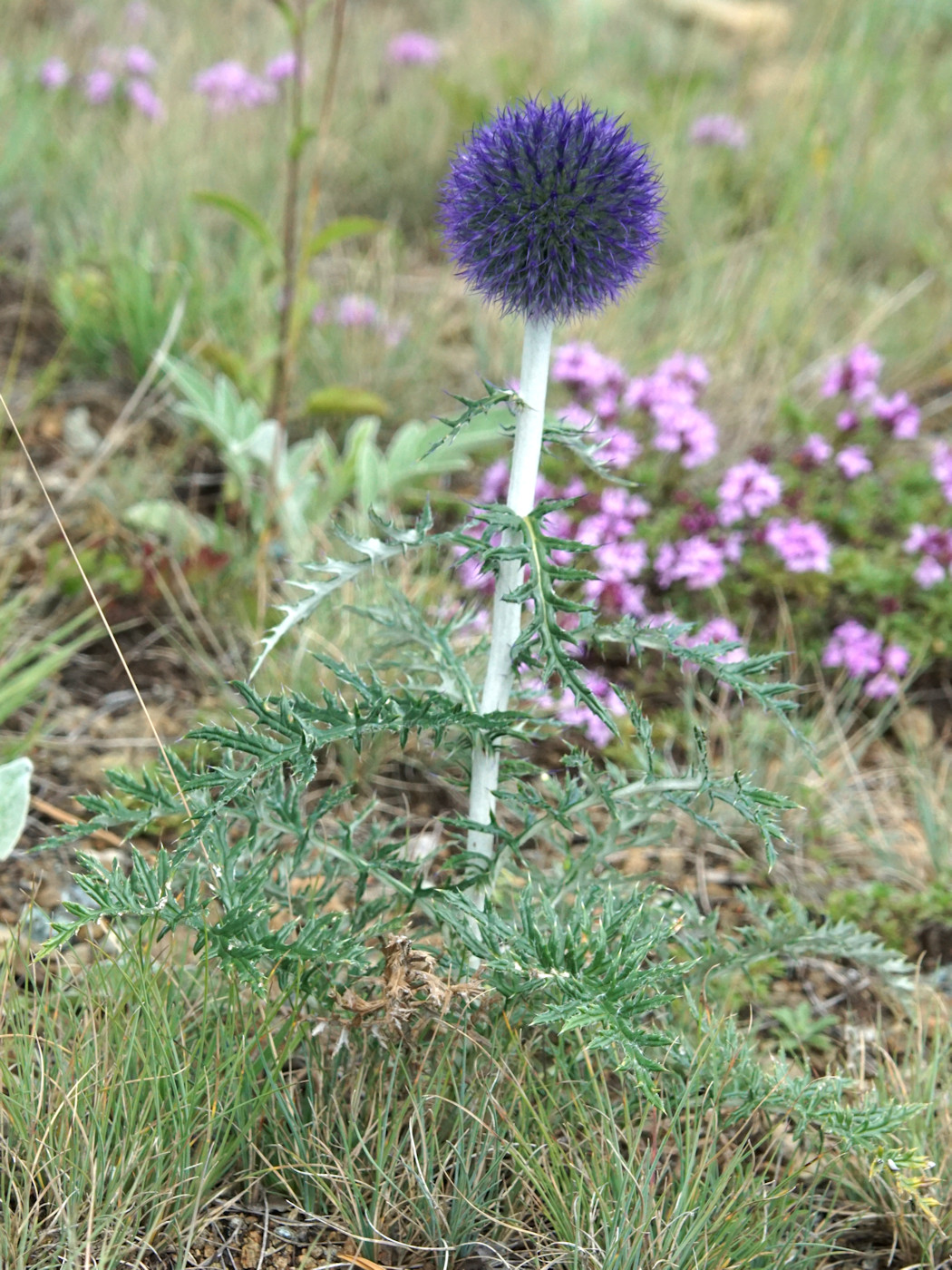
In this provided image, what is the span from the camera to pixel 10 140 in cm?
445

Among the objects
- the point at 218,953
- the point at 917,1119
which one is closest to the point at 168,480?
the point at 218,953

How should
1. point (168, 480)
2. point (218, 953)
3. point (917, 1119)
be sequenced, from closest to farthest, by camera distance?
1. point (218, 953)
2. point (917, 1119)
3. point (168, 480)

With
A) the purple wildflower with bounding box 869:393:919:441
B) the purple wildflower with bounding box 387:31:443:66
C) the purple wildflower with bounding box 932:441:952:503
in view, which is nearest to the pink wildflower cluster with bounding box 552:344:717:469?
the purple wildflower with bounding box 869:393:919:441

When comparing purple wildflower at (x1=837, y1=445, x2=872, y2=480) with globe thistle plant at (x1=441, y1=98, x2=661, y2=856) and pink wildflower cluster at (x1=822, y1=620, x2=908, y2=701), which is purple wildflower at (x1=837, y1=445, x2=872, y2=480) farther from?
globe thistle plant at (x1=441, y1=98, x2=661, y2=856)

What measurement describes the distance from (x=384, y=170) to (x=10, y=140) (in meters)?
1.77

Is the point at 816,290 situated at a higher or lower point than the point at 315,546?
higher

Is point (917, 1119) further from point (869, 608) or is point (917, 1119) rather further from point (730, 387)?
point (730, 387)

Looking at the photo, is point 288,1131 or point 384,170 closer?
point 288,1131

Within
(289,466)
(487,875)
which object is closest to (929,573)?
(289,466)

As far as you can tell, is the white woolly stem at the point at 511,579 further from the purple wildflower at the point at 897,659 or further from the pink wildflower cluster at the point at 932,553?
the pink wildflower cluster at the point at 932,553

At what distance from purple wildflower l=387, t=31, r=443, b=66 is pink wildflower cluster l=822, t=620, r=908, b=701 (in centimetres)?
463

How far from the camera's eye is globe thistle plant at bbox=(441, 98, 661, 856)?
63.2 inches

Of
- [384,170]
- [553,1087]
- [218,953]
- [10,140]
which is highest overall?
A: [384,170]

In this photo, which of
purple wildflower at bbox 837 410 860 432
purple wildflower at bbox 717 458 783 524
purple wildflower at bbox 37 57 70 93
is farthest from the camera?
purple wildflower at bbox 37 57 70 93
